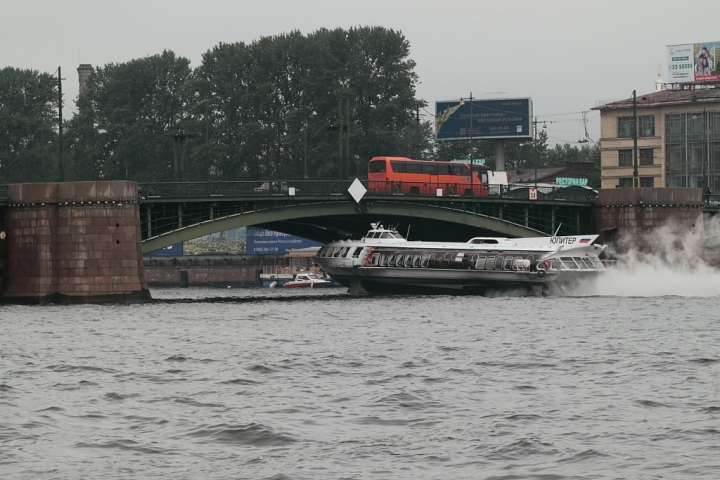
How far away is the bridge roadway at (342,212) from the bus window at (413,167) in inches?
135

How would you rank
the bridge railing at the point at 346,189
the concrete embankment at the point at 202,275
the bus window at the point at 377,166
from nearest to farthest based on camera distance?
the bridge railing at the point at 346,189
the bus window at the point at 377,166
the concrete embankment at the point at 202,275

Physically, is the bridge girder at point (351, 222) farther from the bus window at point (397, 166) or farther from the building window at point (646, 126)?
the building window at point (646, 126)

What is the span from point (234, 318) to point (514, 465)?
2826 cm

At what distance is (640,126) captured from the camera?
96.6 meters

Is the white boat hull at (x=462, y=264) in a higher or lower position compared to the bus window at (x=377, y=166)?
lower

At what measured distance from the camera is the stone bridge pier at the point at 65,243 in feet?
167

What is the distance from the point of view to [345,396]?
76.0ft

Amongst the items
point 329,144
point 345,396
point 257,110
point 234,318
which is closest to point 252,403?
point 345,396

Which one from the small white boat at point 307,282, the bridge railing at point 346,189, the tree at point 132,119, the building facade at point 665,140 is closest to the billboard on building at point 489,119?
the building facade at point 665,140

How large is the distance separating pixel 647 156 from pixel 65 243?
56.6 m

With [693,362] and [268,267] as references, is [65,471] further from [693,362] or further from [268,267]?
[268,267]

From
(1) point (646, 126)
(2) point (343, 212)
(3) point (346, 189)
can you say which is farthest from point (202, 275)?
(3) point (346, 189)

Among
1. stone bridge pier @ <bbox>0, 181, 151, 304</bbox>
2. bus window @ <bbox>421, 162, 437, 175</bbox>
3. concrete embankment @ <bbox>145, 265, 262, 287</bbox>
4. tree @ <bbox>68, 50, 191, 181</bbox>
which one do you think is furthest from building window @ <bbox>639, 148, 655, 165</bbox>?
stone bridge pier @ <bbox>0, 181, 151, 304</bbox>

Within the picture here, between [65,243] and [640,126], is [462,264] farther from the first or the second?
[640,126]
